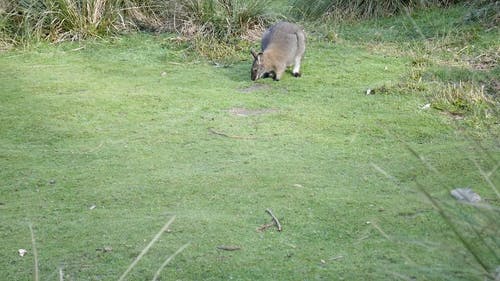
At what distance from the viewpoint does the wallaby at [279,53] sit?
6605 millimetres

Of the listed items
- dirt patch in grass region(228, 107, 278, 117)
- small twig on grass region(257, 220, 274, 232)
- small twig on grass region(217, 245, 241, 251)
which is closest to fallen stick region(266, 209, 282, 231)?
small twig on grass region(257, 220, 274, 232)

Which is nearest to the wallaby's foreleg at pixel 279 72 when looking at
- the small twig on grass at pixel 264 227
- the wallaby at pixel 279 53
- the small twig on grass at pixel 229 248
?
the wallaby at pixel 279 53

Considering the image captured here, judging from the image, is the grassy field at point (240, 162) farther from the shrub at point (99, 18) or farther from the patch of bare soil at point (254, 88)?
the shrub at point (99, 18)

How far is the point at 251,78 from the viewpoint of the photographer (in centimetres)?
668

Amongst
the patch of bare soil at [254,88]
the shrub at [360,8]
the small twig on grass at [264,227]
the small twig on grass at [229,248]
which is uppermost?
the small twig on grass at [229,248]

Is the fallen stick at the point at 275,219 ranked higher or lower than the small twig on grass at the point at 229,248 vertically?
lower

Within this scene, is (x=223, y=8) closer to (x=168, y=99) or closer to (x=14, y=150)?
(x=168, y=99)

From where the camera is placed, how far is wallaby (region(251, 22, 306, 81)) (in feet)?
21.7

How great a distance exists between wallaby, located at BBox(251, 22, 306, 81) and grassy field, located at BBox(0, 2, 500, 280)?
115 millimetres

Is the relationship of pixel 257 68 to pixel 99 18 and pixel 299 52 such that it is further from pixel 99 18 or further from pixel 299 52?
pixel 99 18

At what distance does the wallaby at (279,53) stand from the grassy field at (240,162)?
0.38 ft

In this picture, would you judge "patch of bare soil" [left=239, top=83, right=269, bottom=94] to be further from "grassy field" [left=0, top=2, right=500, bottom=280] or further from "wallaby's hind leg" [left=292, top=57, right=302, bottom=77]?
"wallaby's hind leg" [left=292, top=57, right=302, bottom=77]

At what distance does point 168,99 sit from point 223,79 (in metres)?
0.76

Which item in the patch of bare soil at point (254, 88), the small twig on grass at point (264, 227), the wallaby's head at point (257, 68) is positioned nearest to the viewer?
the small twig on grass at point (264, 227)
